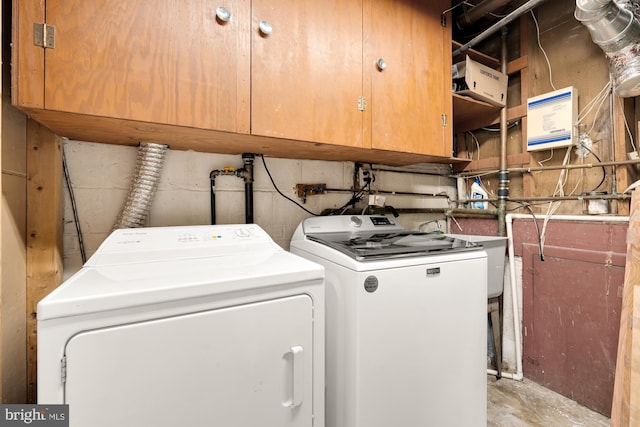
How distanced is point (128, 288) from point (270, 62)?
104 centimetres

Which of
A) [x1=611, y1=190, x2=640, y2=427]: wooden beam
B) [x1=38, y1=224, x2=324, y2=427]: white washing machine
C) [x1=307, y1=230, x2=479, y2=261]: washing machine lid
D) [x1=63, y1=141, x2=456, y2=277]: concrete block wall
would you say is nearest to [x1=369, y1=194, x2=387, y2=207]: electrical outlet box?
[x1=63, y1=141, x2=456, y2=277]: concrete block wall

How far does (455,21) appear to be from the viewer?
7.23 ft

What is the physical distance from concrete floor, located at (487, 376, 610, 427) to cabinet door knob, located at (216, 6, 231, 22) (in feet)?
8.17

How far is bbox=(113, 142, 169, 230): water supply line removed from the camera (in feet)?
4.44

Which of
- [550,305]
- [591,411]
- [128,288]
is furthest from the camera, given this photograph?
[550,305]

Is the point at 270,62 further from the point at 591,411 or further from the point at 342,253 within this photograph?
the point at 591,411

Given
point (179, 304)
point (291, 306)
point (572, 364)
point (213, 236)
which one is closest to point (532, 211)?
point (572, 364)

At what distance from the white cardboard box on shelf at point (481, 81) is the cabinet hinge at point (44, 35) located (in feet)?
7.12

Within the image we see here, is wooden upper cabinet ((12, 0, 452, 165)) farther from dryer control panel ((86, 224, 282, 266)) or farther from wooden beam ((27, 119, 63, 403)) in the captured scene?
dryer control panel ((86, 224, 282, 266))

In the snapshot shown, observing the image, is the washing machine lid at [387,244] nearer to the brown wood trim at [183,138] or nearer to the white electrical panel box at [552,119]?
the brown wood trim at [183,138]

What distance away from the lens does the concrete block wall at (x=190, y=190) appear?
1382 millimetres

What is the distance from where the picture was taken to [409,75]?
1666mm

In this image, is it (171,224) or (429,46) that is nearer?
(171,224)

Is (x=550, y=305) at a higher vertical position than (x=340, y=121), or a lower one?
lower
